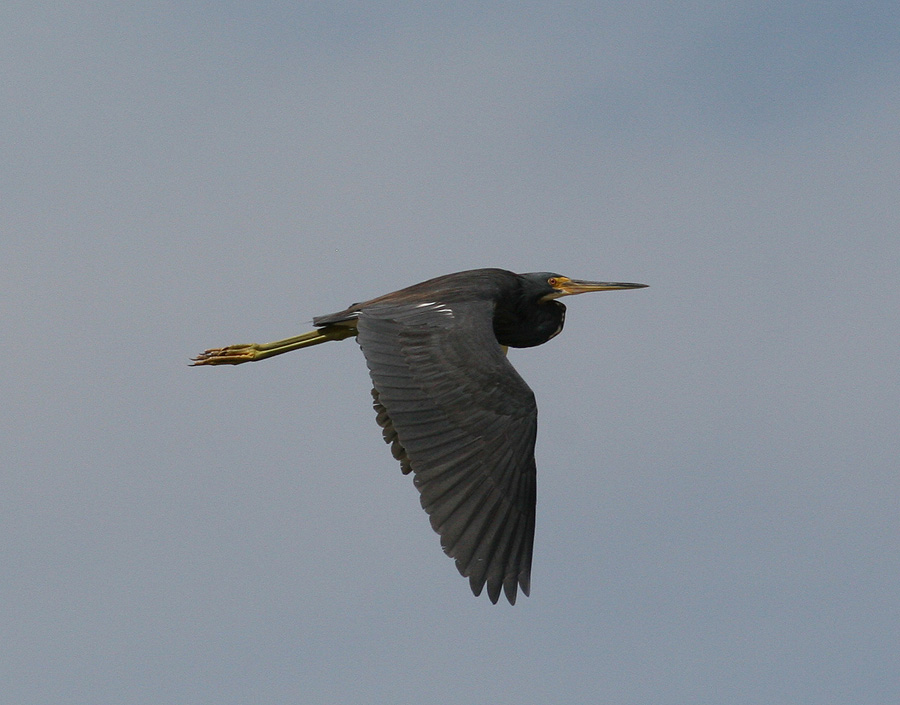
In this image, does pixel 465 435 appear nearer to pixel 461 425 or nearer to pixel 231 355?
pixel 461 425

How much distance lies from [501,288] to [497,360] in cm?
171

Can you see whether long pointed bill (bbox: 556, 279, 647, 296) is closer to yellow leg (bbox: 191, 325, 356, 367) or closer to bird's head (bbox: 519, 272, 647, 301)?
bird's head (bbox: 519, 272, 647, 301)

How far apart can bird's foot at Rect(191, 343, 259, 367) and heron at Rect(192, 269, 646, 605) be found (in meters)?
1.76

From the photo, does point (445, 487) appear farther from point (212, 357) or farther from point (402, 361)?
point (212, 357)

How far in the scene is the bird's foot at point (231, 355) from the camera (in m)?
12.6

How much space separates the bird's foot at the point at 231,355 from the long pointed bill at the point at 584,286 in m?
2.52

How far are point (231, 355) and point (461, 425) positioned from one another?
317 cm

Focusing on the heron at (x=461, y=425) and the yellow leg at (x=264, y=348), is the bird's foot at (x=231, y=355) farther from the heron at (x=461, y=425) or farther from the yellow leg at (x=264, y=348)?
the heron at (x=461, y=425)

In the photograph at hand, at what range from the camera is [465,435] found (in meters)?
10.0

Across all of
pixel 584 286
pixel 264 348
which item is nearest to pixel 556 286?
pixel 584 286

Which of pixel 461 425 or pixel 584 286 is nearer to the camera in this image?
pixel 461 425

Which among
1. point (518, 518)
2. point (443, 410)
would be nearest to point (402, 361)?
point (443, 410)

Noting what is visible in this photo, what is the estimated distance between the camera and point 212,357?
12664mm

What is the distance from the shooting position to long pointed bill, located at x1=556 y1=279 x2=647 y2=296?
12.8 m
